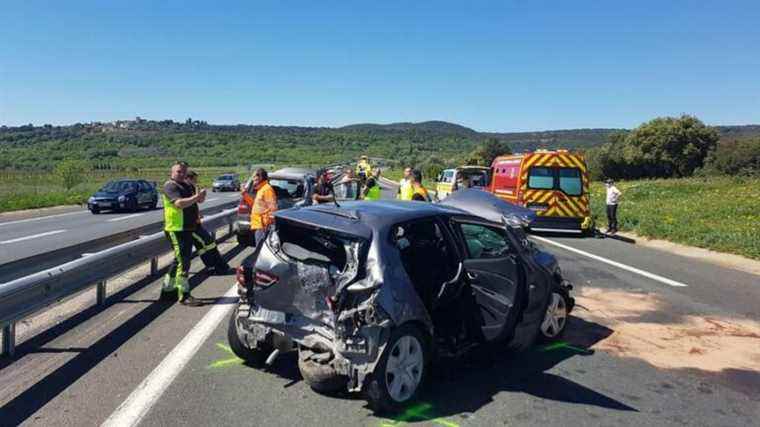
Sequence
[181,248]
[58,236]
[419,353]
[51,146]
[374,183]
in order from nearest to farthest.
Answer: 1. [419,353]
2. [181,248]
3. [374,183]
4. [58,236]
5. [51,146]

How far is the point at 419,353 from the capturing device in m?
4.64

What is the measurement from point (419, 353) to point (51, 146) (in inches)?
5380

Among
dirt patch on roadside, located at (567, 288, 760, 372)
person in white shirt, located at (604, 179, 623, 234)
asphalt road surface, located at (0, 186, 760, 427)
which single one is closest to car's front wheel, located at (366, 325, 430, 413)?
asphalt road surface, located at (0, 186, 760, 427)

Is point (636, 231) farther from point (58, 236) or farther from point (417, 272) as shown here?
point (58, 236)

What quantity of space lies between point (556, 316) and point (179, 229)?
4699 millimetres

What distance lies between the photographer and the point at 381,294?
14.2 ft

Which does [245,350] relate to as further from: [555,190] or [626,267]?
[555,190]

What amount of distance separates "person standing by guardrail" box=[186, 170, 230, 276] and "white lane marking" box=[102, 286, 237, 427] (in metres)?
1.94

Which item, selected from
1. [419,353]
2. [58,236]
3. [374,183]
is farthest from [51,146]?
[419,353]

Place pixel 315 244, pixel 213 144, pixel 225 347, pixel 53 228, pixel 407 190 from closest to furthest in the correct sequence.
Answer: pixel 315 244, pixel 225 347, pixel 407 190, pixel 53 228, pixel 213 144

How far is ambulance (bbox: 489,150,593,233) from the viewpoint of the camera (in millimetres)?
17766

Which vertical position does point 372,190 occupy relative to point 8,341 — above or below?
above

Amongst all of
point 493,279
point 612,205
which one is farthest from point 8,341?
point 612,205

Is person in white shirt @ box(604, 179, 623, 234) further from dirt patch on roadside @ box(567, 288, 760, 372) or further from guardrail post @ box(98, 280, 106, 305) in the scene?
guardrail post @ box(98, 280, 106, 305)
